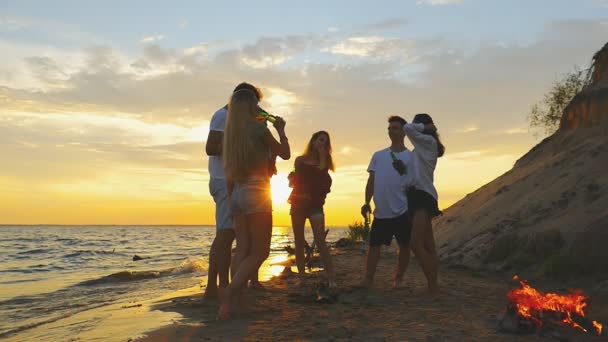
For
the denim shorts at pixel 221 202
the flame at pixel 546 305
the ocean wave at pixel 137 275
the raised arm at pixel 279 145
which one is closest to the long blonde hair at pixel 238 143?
the raised arm at pixel 279 145

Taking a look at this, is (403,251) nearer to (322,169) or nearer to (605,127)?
(322,169)

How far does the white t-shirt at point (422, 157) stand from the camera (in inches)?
237

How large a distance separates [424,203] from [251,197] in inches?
91.5

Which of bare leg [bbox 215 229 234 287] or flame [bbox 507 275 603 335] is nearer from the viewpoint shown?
flame [bbox 507 275 603 335]

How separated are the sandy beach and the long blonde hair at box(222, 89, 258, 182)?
1332mm

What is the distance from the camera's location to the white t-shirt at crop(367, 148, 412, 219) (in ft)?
21.7

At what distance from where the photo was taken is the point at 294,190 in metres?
7.20

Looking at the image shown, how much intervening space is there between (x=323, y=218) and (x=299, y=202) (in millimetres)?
398

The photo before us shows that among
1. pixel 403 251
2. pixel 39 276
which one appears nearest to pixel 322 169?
pixel 403 251

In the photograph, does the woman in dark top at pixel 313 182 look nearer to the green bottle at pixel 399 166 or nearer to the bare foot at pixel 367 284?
the bare foot at pixel 367 284

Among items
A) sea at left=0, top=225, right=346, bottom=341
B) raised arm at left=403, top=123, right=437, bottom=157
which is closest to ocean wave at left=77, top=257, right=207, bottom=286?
sea at left=0, top=225, right=346, bottom=341

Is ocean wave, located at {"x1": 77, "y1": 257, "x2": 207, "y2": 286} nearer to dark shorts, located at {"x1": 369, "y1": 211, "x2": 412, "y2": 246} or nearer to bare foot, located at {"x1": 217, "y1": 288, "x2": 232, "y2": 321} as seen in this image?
dark shorts, located at {"x1": 369, "y1": 211, "x2": 412, "y2": 246}

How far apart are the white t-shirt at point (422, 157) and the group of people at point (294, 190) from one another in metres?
0.01

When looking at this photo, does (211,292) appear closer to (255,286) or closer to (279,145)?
(255,286)
